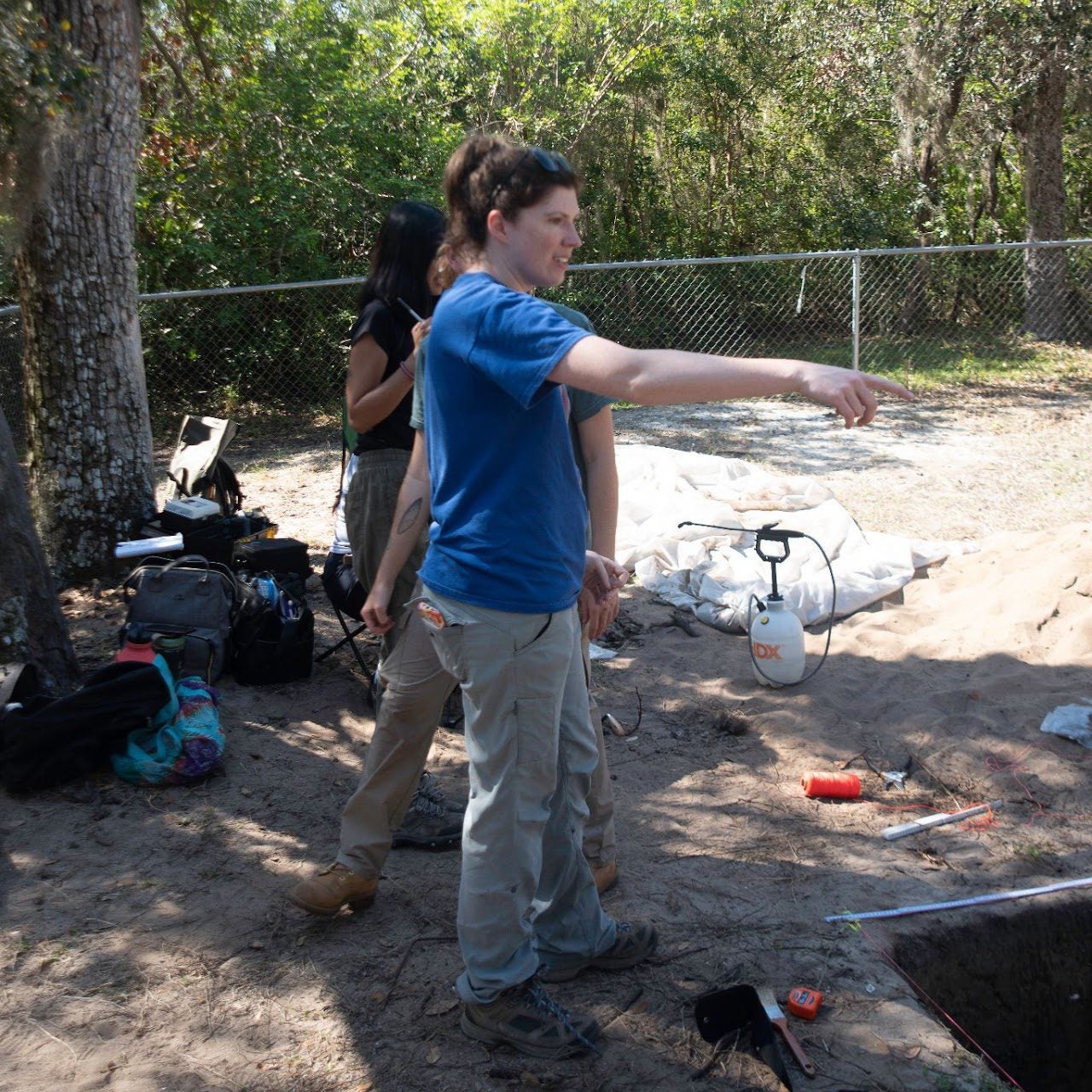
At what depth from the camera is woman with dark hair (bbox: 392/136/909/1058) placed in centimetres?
201

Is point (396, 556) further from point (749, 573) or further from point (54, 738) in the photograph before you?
point (749, 573)

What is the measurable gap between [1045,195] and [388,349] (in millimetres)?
12730

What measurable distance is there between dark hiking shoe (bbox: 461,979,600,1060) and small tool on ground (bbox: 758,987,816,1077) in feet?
1.46

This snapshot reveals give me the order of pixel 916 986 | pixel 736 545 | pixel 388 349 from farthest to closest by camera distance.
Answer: pixel 736 545 → pixel 388 349 → pixel 916 986

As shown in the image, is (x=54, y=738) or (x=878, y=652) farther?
(x=878, y=652)

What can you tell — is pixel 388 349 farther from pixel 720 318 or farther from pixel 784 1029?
pixel 720 318

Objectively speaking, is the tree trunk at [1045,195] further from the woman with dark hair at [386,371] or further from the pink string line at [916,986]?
the pink string line at [916,986]

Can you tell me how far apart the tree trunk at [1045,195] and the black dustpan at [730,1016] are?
486 inches

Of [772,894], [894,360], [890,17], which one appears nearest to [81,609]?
Answer: [772,894]

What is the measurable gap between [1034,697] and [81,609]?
184 inches

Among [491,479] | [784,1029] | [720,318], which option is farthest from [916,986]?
[720,318]

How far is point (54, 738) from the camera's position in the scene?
3975mm

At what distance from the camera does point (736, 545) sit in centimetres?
639

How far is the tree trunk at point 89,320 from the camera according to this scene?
5754 mm
